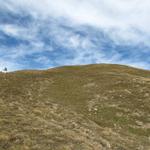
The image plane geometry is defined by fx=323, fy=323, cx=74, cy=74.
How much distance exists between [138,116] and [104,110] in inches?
172

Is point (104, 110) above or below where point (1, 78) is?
below

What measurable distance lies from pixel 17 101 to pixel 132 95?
55.5ft

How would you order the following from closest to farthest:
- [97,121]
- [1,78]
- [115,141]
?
[115,141] → [97,121] → [1,78]

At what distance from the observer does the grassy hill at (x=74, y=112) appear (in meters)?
26.1

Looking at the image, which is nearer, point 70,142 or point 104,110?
point 70,142

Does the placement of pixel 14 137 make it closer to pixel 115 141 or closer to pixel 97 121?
pixel 115 141

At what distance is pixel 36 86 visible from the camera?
51781 mm

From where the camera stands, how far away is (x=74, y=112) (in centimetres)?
→ 3819

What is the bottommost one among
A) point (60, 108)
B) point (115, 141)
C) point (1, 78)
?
point (115, 141)

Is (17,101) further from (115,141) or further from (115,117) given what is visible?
(115,141)


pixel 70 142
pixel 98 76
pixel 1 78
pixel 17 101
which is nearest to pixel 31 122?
pixel 70 142

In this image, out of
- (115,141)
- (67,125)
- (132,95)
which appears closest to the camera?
(115,141)

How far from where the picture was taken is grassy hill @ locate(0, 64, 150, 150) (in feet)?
85.8

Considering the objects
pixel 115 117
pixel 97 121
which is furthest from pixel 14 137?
pixel 115 117
